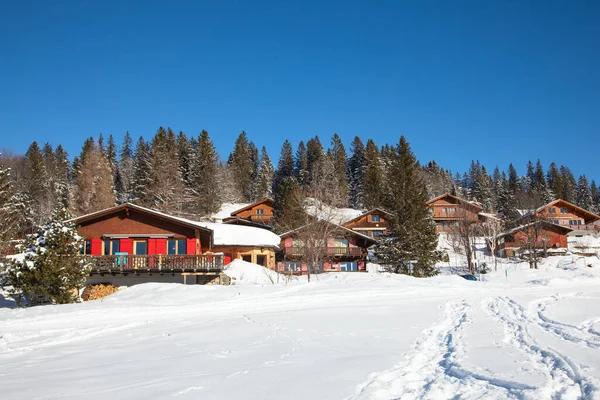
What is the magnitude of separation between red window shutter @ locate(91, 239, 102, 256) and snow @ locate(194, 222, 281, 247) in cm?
808

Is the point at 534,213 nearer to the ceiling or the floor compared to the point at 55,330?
nearer to the ceiling

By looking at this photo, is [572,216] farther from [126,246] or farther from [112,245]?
[112,245]

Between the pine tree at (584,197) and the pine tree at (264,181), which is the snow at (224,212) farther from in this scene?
the pine tree at (584,197)

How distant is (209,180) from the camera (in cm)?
6588

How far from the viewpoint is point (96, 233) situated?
3053cm

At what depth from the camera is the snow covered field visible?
6051 millimetres

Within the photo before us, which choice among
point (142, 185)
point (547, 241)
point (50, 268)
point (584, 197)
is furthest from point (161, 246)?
point (584, 197)

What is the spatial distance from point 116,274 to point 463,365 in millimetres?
24900

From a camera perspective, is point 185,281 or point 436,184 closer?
point 185,281

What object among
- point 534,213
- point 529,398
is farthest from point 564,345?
point 534,213

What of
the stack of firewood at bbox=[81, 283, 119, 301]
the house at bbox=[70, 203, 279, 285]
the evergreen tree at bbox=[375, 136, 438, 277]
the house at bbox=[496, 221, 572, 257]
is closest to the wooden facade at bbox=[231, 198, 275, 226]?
the evergreen tree at bbox=[375, 136, 438, 277]

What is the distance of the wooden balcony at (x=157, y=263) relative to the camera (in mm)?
27141

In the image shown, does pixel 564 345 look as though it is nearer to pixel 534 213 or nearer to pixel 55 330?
pixel 55 330

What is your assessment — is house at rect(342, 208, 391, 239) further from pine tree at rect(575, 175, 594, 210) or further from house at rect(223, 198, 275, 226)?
pine tree at rect(575, 175, 594, 210)
